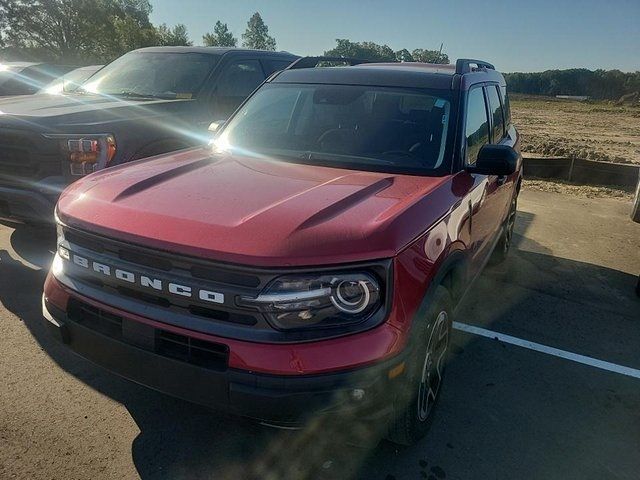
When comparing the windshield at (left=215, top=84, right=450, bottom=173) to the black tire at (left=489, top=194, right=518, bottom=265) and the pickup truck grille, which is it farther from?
the black tire at (left=489, top=194, right=518, bottom=265)

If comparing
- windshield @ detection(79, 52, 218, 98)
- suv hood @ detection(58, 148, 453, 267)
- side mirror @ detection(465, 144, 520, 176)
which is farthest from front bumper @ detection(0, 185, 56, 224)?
side mirror @ detection(465, 144, 520, 176)

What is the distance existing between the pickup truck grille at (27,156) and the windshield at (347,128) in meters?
1.51

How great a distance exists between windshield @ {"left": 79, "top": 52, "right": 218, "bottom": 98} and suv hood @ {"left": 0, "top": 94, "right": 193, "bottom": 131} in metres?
0.28

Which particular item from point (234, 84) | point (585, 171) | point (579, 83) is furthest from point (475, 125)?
point (579, 83)

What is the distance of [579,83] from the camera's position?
73938 mm

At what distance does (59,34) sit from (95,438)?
55527 millimetres

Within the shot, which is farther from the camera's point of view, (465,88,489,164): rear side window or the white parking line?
the white parking line

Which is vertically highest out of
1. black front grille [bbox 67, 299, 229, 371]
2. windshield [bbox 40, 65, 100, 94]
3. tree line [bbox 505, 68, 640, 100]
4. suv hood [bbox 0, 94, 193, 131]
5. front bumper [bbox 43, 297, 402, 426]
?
tree line [bbox 505, 68, 640, 100]

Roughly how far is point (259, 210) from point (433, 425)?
1592mm

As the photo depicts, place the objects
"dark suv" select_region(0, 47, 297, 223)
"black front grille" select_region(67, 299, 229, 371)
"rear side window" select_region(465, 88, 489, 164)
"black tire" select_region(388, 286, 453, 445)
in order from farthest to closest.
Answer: "dark suv" select_region(0, 47, 297, 223) → "rear side window" select_region(465, 88, 489, 164) → "black tire" select_region(388, 286, 453, 445) → "black front grille" select_region(67, 299, 229, 371)

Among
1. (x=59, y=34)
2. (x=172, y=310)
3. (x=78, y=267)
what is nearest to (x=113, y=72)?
(x=78, y=267)

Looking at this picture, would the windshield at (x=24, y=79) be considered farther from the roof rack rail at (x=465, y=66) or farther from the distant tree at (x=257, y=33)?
the distant tree at (x=257, y=33)

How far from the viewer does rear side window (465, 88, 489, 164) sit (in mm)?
3227

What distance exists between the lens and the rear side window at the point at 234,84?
18.3 feet
